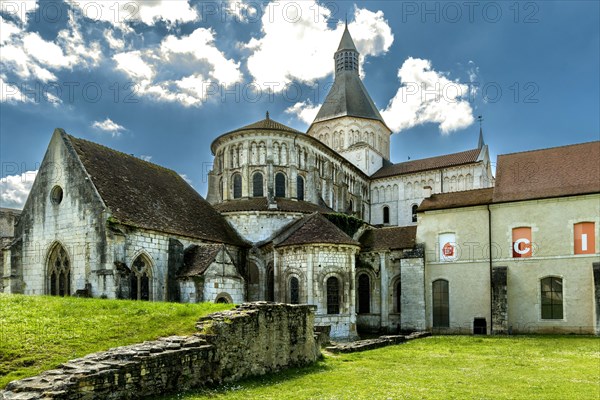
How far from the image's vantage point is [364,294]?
38094 mm

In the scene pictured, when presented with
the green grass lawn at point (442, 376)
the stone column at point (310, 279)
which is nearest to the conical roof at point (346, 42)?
the stone column at point (310, 279)

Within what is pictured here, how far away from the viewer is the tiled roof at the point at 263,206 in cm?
3847

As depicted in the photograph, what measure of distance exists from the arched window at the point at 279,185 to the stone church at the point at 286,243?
0.09 m

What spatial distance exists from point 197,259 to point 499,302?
1735cm

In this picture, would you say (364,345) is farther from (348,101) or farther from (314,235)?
(348,101)

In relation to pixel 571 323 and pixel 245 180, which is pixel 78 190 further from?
pixel 571 323

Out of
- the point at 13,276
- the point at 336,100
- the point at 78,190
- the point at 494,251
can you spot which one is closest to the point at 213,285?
the point at 78,190

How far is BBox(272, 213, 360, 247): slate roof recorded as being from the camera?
31.8 metres

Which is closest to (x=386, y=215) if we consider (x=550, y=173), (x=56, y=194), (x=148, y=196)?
(x=550, y=173)

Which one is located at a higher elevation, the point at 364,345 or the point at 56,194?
the point at 56,194

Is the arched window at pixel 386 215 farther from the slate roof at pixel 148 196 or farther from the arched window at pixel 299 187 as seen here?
the slate roof at pixel 148 196

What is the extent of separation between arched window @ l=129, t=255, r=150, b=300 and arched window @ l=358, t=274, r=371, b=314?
16.4m

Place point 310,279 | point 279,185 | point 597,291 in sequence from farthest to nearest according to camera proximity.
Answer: point 279,185 → point 310,279 → point 597,291

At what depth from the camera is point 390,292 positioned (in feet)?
122
